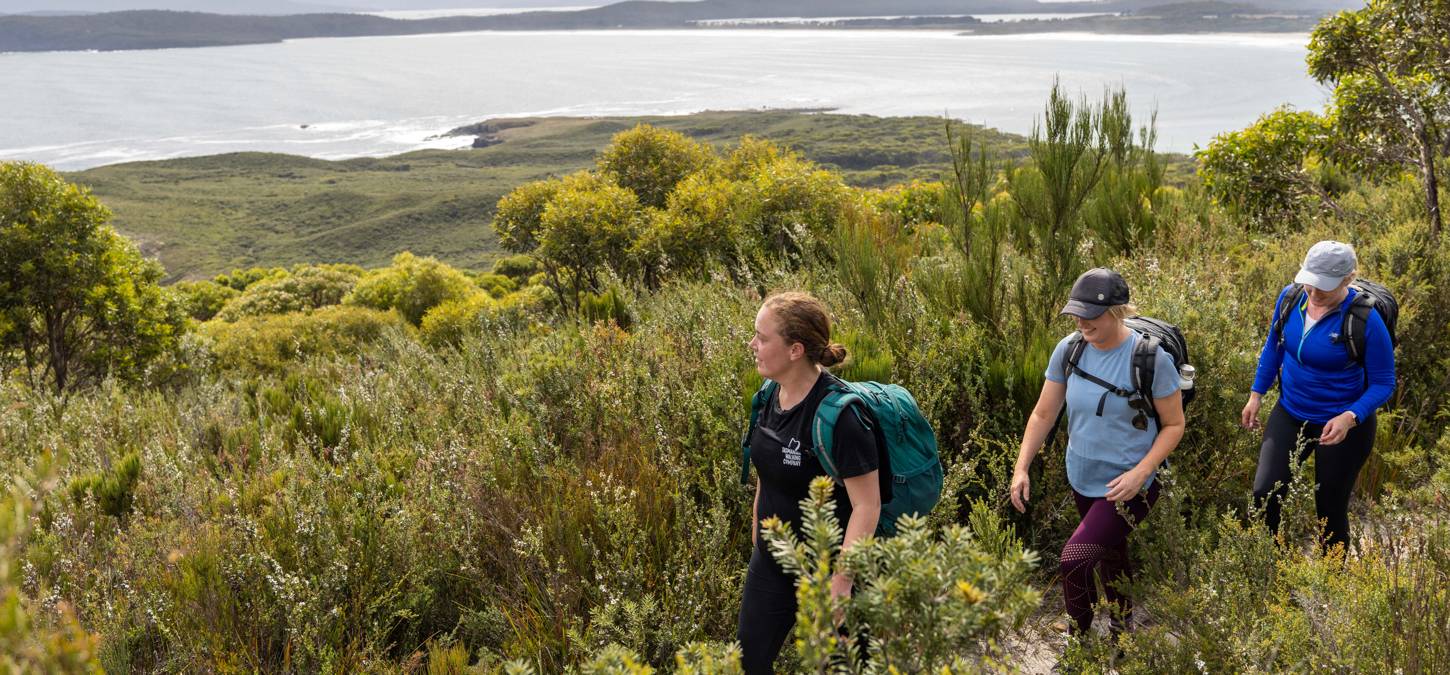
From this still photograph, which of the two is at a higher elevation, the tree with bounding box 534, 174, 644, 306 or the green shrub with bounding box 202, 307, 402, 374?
the tree with bounding box 534, 174, 644, 306

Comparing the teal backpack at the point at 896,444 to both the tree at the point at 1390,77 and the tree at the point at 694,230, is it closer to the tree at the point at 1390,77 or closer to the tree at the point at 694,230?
the tree at the point at 1390,77

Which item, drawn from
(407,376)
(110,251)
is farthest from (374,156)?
(407,376)

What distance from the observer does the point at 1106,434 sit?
3.20m

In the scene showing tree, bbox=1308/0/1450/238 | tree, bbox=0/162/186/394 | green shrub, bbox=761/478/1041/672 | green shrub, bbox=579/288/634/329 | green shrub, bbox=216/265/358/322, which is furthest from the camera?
green shrub, bbox=216/265/358/322

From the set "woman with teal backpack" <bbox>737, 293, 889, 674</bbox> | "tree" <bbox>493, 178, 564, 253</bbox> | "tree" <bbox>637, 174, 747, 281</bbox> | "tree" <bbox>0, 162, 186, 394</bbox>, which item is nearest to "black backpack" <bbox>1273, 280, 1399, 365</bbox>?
"woman with teal backpack" <bbox>737, 293, 889, 674</bbox>

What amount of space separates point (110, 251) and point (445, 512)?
13.3 metres

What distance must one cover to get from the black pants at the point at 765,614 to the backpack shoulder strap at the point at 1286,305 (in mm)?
2761

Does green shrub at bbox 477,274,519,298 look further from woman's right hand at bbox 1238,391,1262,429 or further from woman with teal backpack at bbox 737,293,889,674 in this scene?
woman with teal backpack at bbox 737,293,889,674

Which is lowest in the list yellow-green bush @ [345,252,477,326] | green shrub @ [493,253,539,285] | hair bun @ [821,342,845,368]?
green shrub @ [493,253,539,285]

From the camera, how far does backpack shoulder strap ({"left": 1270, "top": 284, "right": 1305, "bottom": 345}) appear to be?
12.7 ft

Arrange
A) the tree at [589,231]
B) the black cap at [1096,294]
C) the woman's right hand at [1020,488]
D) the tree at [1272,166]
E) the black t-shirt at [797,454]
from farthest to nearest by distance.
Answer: the tree at [589,231], the tree at [1272,166], the woman's right hand at [1020,488], the black cap at [1096,294], the black t-shirt at [797,454]

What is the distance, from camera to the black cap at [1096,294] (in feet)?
10.1

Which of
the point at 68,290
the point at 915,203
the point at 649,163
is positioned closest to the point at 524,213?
the point at 649,163

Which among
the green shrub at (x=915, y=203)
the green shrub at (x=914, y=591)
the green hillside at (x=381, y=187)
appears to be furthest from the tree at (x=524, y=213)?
the green hillside at (x=381, y=187)
